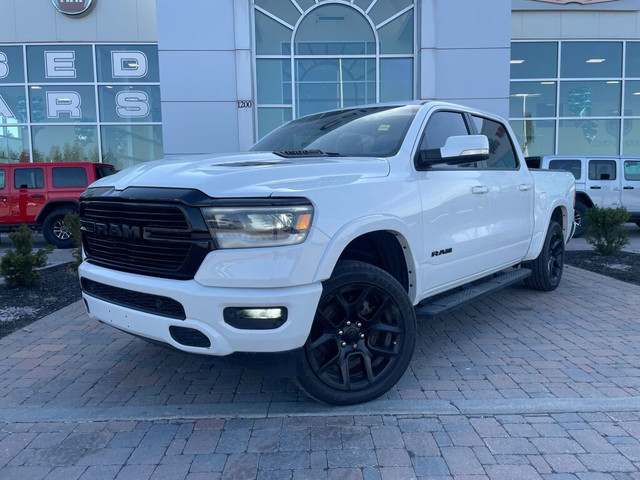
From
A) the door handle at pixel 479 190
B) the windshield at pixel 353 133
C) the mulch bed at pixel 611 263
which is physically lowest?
the mulch bed at pixel 611 263

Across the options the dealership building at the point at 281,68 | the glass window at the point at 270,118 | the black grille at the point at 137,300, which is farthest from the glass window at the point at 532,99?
the black grille at the point at 137,300

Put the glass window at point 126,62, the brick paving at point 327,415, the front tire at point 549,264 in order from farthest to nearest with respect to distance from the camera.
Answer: the glass window at point 126,62, the front tire at point 549,264, the brick paving at point 327,415

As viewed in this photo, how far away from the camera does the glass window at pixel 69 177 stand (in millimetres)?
11570

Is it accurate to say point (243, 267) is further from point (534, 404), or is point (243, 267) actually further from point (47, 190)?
point (47, 190)

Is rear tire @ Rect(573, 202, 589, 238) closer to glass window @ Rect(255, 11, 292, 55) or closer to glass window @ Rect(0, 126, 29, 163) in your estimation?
glass window @ Rect(255, 11, 292, 55)

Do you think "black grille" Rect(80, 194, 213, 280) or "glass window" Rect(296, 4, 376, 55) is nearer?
"black grille" Rect(80, 194, 213, 280)

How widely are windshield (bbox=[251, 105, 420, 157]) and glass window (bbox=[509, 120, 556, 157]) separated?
1368cm

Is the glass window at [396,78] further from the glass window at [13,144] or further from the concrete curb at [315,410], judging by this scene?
the glass window at [13,144]

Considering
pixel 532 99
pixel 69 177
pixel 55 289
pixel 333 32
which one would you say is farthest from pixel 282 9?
pixel 532 99

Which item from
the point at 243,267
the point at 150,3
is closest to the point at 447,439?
the point at 243,267

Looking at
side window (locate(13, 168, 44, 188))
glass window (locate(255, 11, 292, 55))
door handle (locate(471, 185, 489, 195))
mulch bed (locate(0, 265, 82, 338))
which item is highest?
glass window (locate(255, 11, 292, 55))

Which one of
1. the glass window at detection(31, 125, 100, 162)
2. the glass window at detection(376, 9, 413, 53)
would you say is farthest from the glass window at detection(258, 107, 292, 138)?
the glass window at detection(31, 125, 100, 162)

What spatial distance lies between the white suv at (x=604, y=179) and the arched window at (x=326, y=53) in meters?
4.30

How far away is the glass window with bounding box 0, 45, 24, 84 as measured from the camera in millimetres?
15484
